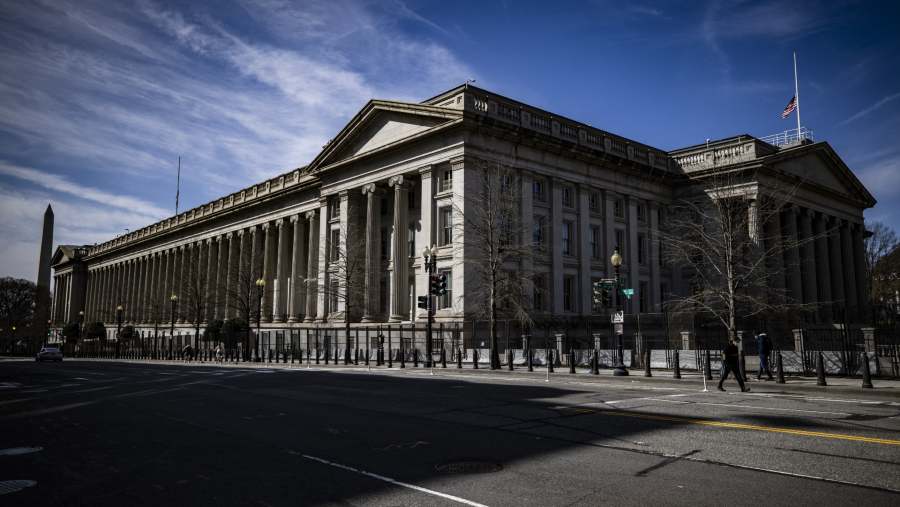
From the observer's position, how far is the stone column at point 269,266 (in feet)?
218

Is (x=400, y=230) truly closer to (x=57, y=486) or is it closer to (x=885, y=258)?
(x=57, y=486)

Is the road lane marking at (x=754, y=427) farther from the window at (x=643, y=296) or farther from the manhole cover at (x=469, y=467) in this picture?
the window at (x=643, y=296)

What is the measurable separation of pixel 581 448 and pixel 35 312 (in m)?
144

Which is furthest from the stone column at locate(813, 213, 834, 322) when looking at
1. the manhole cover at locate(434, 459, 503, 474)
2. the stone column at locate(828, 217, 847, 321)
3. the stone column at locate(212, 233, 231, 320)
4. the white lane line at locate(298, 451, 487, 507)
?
the stone column at locate(212, 233, 231, 320)

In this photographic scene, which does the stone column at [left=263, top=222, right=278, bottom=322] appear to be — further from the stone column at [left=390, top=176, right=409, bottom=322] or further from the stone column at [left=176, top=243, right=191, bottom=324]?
the stone column at [left=390, top=176, right=409, bottom=322]

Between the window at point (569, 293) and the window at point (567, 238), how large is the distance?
6.81 feet

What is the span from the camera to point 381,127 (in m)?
47.0

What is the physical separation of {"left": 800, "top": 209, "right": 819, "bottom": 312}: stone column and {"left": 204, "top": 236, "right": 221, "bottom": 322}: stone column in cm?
6317

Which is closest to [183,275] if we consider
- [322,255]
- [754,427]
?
[322,255]

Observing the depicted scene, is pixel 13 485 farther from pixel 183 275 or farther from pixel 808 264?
pixel 183 275

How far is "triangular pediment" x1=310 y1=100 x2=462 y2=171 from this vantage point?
41.7 metres

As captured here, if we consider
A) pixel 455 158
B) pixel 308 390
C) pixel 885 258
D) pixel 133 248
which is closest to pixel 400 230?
pixel 455 158

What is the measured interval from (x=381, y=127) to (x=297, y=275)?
20.5m

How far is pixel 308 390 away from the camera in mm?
18328
